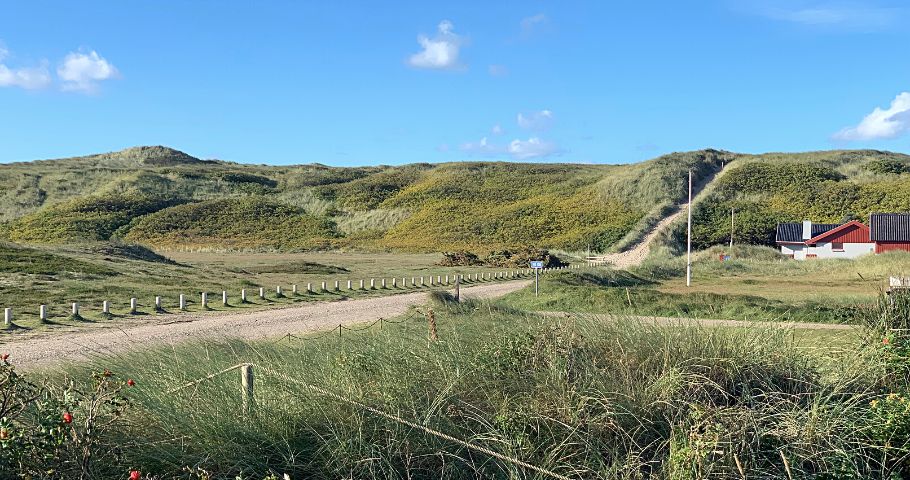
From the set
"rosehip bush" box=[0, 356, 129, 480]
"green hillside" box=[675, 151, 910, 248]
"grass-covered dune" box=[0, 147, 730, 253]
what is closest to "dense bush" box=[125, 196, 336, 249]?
"grass-covered dune" box=[0, 147, 730, 253]

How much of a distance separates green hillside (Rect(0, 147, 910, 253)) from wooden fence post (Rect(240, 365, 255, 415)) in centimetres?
6003

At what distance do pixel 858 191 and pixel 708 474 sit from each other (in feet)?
299

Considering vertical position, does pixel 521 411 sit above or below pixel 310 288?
above

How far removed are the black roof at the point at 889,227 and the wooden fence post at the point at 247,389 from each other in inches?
2411

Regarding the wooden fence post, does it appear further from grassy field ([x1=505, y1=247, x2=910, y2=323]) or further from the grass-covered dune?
the grass-covered dune

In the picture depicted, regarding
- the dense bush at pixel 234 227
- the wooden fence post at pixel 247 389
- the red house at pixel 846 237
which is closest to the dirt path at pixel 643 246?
the red house at pixel 846 237

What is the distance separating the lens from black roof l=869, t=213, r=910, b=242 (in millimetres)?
57969

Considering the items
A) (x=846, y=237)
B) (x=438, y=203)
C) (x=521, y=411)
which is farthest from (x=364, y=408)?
(x=438, y=203)

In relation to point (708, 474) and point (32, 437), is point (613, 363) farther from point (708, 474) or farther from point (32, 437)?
point (32, 437)

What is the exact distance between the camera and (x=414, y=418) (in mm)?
5449

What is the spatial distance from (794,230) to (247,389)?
2672 inches

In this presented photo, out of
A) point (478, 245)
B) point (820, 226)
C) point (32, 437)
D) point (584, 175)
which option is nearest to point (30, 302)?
point (32, 437)

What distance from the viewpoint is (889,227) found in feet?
192

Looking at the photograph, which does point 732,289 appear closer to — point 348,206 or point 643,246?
point 643,246
